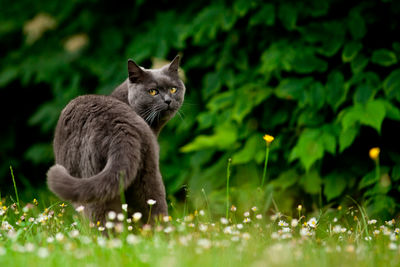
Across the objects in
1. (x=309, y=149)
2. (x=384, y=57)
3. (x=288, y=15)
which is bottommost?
(x=309, y=149)

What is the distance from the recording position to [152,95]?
3051 mm

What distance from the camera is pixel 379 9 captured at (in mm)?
3922

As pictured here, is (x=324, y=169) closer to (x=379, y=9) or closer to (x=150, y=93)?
(x=379, y=9)

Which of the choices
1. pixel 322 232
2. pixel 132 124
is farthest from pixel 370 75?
pixel 132 124

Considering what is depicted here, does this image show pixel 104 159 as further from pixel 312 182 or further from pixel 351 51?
pixel 351 51

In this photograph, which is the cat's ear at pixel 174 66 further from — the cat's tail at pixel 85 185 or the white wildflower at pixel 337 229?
the white wildflower at pixel 337 229

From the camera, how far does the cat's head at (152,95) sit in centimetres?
303

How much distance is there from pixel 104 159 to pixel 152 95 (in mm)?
666

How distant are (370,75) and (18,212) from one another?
2.55 metres

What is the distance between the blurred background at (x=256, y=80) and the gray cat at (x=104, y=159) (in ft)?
1.93

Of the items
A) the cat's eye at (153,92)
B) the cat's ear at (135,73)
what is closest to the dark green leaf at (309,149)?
the cat's eye at (153,92)

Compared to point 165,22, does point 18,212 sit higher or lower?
lower

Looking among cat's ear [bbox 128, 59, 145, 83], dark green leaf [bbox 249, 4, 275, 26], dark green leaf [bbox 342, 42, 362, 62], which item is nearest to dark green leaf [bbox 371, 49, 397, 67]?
dark green leaf [bbox 342, 42, 362, 62]

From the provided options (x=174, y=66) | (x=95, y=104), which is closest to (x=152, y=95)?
(x=174, y=66)
